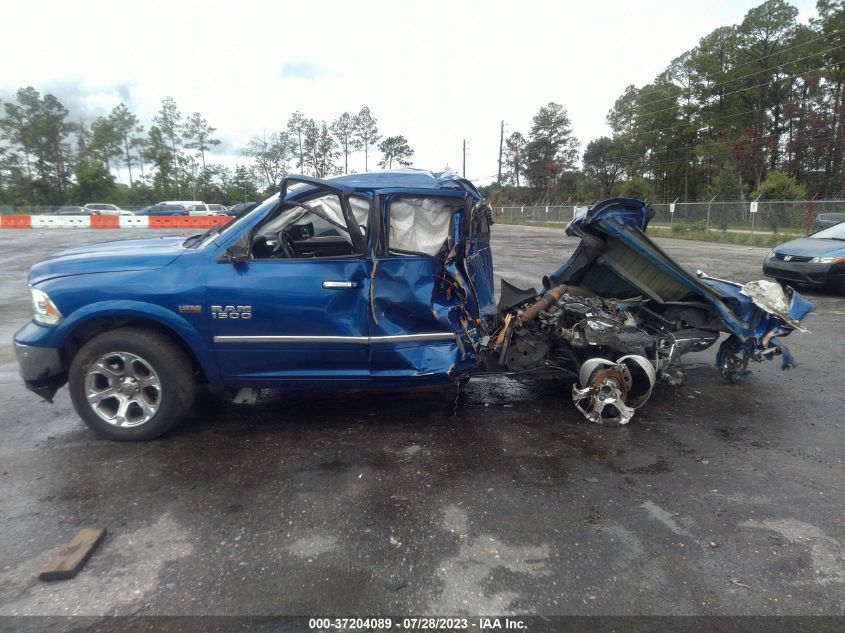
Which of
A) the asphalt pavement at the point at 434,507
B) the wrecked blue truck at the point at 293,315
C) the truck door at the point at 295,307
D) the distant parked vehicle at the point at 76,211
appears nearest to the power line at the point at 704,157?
the asphalt pavement at the point at 434,507

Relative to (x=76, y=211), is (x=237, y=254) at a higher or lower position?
lower

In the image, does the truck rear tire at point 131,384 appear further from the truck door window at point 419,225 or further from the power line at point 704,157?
the power line at point 704,157

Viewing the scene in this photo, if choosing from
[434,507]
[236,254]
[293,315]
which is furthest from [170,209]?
[434,507]

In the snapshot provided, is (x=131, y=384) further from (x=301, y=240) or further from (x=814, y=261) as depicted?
(x=814, y=261)

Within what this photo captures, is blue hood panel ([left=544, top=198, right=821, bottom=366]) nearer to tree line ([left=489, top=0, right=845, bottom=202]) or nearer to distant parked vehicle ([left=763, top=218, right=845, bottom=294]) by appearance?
distant parked vehicle ([left=763, top=218, right=845, bottom=294])

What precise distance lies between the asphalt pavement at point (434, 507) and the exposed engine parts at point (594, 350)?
10.3 inches

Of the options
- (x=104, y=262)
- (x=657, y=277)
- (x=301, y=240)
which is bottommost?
(x=657, y=277)

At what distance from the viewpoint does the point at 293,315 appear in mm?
3957

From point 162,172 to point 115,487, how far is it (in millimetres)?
72052

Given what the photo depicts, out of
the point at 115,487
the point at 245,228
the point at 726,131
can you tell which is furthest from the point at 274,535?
the point at 726,131

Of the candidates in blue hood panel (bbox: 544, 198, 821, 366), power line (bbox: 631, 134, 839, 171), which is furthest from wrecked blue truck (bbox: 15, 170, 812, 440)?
power line (bbox: 631, 134, 839, 171)

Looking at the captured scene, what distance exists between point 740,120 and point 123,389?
7015cm

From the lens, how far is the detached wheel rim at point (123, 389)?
3914mm

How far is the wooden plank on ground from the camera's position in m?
2.60
